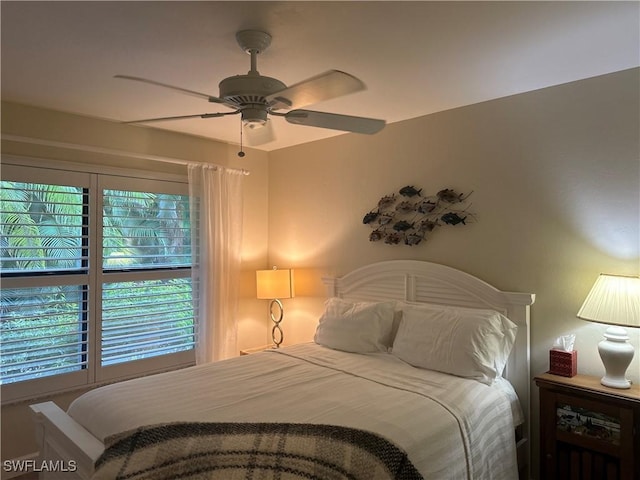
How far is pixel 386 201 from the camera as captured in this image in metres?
3.43

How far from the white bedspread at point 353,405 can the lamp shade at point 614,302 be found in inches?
25.8

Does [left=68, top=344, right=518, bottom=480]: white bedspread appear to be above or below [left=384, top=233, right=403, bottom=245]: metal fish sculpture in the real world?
below

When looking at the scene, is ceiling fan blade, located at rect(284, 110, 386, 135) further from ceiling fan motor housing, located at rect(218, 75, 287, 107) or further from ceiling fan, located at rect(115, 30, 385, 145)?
ceiling fan motor housing, located at rect(218, 75, 287, 107)

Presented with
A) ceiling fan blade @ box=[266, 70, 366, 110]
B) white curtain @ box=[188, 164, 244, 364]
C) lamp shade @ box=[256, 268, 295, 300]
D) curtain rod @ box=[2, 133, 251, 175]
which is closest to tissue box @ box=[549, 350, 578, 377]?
ceiling fan blade @ box=[266, 70, 366, 110]

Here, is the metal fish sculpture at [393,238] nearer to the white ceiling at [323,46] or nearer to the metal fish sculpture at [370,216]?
the metal fish sculpture at [370,216]

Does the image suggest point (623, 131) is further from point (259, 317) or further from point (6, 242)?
point (6, 242)

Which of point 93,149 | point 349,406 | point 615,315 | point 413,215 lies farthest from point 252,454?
point 93,149

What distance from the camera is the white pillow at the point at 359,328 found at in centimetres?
297

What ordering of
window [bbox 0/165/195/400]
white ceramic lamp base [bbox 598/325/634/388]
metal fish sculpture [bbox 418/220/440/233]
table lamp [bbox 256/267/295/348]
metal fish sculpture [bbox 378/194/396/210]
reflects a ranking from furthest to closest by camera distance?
table lamp [bbox 256/267/295/348], metal fish sculpture [bbox 378/194/396/210], metal fish sculpture [bbox 418/220/440/233], window [bbox 0/165/195/400], white ceramic lamp base [bbox 598/325/634/388]

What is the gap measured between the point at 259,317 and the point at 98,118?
229 cm

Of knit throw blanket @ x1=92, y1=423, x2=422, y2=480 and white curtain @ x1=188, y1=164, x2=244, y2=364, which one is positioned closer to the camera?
knit throw blanket @ x1=92, y1=423, x2=422, y2=480

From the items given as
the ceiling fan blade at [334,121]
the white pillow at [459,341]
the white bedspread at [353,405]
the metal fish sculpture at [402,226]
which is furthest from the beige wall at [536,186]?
the ceiling fan blade at [334,121]

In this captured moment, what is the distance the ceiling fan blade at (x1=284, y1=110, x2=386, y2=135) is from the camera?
200cm

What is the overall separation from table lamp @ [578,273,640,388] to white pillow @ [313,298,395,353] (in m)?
1.21
